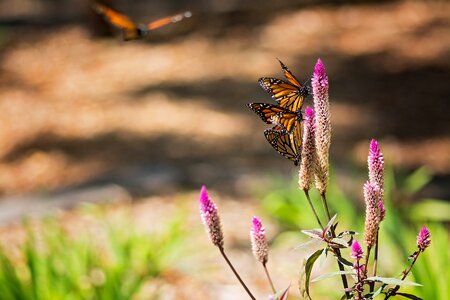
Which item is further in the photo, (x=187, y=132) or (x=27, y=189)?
(x=187, y=132)

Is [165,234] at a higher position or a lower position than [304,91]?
lower

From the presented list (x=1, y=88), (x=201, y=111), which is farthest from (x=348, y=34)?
(x=1, y=88)

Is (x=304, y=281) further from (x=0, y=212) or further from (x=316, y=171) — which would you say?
(x=0, y=212)

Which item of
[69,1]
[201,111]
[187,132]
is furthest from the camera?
[69,1]

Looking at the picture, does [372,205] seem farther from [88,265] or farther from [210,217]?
[88,265]

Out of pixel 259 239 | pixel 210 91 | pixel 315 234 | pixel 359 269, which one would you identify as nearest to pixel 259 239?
pixel 259 239

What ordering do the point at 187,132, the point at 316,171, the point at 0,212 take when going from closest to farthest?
the point at 316,171 < the point at 0,212 < the point at 187,132
